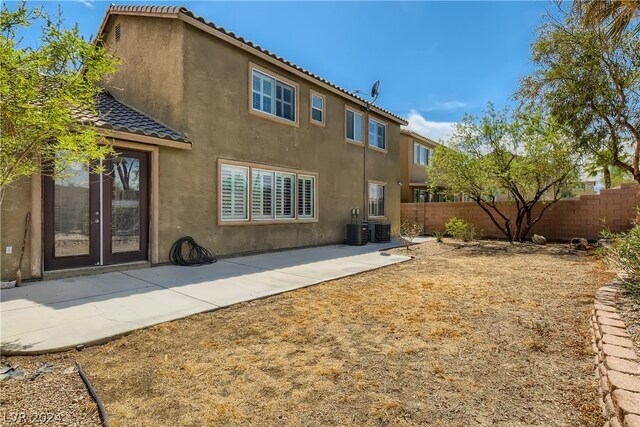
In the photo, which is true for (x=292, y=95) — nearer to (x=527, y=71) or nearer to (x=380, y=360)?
(x=527, y=71)

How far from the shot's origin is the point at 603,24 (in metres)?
6.81

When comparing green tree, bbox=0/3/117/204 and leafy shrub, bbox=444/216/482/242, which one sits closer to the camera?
green tree, bbox=0/3/117/204

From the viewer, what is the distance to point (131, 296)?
5605 mm

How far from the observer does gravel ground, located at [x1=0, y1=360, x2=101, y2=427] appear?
2488 mm

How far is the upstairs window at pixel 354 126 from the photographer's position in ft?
47.6

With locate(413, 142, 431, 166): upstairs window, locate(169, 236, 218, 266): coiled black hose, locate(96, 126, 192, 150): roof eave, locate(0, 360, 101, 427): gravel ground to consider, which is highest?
locate(413, 142, 431, 166): upstairs window

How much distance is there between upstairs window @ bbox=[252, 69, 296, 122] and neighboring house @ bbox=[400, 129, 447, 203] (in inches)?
536

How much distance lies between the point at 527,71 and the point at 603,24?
3.04 m

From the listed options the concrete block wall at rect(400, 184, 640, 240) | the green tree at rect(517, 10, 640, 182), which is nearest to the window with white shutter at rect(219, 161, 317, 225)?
the green tree at rect(517, 10, 640, 182)

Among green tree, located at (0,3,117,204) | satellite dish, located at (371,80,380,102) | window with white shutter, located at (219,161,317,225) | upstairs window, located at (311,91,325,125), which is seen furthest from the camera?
satellite dish, located at (371,80,380,102)

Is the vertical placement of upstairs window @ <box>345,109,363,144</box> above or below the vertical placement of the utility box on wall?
above

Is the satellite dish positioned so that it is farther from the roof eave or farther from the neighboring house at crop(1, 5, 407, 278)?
the roof eave

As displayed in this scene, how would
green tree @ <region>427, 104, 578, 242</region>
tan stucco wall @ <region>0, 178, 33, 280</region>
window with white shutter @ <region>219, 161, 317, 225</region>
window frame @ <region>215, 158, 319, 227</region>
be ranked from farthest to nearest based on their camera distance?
1. green tree @ <region>427, 104, 578, 242</region>
2. window with white shutter @ <region>219, 161, 317, 225</region>
3. window frame @ <region>215, 158, 319, 227</region>
4. tan stucco wall @ <region>0, 178, 33, 280</region>

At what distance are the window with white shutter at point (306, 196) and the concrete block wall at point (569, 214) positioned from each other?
984cm
